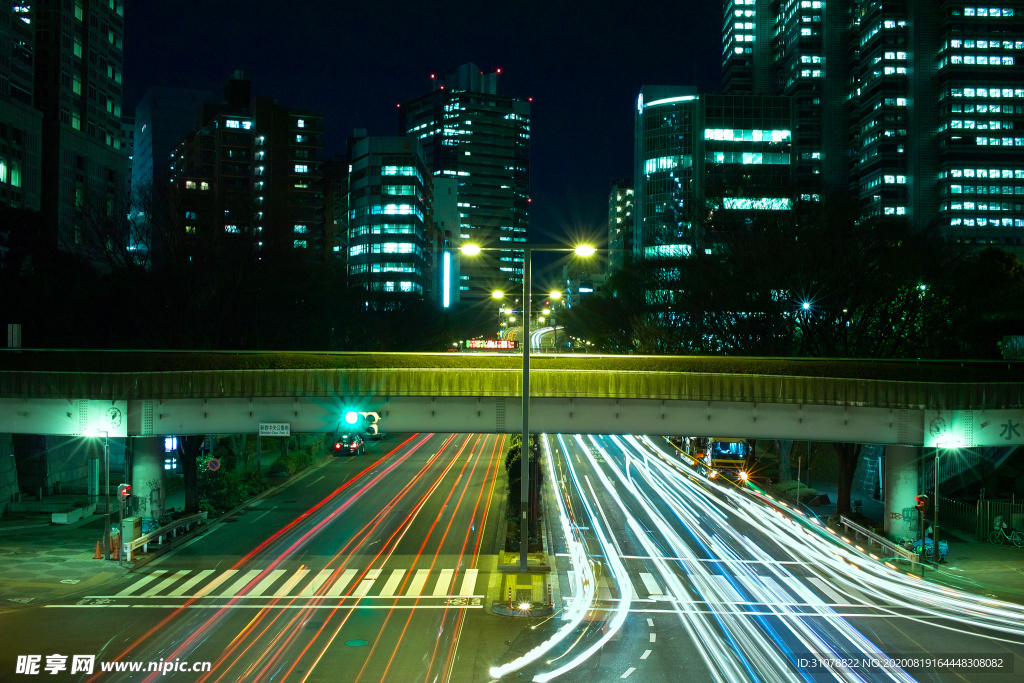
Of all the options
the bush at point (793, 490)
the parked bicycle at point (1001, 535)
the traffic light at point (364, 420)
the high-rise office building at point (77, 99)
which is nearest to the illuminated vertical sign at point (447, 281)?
the high-rise office building at point (77, 99)

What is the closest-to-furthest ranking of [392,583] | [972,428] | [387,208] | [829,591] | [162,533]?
[829,591], [392,583], [972,428], [162,533], [387,208]

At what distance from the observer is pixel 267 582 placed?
2364 cm

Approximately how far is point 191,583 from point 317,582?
3504 millimetres

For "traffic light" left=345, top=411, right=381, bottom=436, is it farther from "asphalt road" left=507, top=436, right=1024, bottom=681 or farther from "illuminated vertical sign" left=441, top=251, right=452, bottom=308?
"illuminated vertical sign" left=441, top=251, right=452, bottom=308

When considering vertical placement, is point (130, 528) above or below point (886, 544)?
above

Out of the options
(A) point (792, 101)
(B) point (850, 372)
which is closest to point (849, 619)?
(B) point (850, 372)

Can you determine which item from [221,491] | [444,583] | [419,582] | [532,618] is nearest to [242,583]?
[419,582]

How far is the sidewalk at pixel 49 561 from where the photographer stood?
74.5 ft

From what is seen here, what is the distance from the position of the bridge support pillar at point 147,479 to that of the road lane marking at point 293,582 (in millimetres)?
8644

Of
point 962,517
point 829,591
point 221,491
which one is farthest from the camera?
point 221,491

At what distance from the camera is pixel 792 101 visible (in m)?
134

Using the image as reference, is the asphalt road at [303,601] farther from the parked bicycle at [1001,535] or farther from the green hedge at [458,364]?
the parked bicycle at [1001,535]

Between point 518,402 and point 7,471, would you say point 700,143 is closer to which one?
point 518,402

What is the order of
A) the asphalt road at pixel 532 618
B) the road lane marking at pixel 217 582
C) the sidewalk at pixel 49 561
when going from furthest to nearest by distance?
the sidewalk at pixel 49 561
the road lane marking at pixel 217 582
the asphalt road at pixel 532 618
